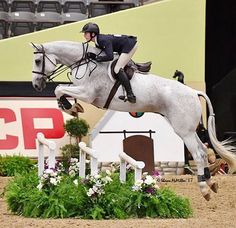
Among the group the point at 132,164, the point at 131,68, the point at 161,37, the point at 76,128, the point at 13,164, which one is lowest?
the point at 13,164

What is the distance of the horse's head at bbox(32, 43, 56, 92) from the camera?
31.0 ft

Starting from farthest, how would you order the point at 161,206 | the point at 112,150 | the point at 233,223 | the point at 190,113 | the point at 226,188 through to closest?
1. the point at 112,150
2. the point at 226,188
3. the point at 190,113
4. the point at 161,206
5. the point at 233,223

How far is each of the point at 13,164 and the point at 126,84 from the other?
6909 millimetres

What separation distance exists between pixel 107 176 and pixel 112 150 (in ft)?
21.9

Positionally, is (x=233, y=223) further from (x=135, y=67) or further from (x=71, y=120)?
(x=71, y=120)

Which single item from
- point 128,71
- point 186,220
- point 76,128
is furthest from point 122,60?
point 76,128

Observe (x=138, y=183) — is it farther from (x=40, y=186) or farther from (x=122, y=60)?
(x=122, y=60)

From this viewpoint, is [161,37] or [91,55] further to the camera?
[161,37]

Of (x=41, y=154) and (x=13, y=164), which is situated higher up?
(x=41, y=154)

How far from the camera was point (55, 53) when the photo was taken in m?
9.51

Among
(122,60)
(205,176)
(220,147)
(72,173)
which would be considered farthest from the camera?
(220,147)

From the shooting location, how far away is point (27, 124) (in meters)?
16.4

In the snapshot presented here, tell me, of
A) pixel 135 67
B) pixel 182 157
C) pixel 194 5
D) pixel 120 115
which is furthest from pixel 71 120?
pixel 135 67

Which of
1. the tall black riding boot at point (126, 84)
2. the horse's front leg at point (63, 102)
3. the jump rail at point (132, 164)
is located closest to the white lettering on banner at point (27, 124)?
the jump rail at point (132, 164)
